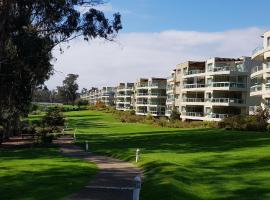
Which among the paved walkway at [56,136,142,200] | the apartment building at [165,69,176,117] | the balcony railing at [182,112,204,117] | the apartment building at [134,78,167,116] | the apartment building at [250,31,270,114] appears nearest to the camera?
the paved walkway at [56,136,142,200]

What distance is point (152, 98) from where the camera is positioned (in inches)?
5271

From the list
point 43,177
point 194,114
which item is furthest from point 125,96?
point 43,177

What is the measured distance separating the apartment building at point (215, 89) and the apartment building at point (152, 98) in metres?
26.9

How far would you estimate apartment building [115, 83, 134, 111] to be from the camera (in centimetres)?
17800

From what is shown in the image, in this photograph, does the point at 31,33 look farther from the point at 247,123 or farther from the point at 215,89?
the point at 215,89

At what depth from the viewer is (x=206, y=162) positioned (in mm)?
28031

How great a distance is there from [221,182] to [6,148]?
2754 centimetres

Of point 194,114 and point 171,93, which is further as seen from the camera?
point 171,93

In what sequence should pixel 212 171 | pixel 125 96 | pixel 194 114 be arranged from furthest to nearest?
pixel 125 96 < pixel 194 114 < pixel 212 171

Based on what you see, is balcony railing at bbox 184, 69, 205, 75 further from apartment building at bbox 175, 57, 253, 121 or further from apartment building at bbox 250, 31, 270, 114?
apartment building at bbox 250, 31, 270, 114

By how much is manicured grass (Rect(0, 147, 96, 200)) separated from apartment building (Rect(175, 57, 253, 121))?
49.6 meters

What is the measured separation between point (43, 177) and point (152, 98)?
367 ft

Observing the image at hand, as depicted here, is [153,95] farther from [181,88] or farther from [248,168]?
[248,168]

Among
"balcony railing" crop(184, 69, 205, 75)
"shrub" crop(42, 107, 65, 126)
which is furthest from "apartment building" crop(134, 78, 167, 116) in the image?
"shrub" crop(42, 107, 65, 126)
